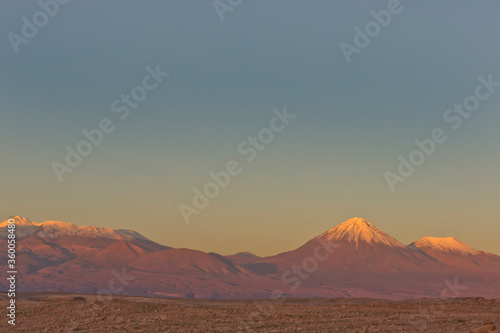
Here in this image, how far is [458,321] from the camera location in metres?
30.4

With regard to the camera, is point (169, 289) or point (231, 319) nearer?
point (231, 319)

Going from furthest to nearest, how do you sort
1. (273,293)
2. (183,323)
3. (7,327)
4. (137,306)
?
(273,293), (137,306), (7,327), (183,323)

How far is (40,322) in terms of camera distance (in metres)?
38.4

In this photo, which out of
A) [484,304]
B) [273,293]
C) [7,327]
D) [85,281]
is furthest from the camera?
[85,281]

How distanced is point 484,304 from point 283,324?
68.9 feet

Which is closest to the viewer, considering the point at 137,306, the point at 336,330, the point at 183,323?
the point at 336,330

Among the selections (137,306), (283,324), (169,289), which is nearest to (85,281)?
(169,289)

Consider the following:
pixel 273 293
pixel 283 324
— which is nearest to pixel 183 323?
pixel 283 324

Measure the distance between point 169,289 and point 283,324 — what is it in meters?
159

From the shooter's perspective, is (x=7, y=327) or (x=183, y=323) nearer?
(x=183, y=323)

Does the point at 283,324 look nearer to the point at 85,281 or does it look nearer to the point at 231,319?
the point at 231,319

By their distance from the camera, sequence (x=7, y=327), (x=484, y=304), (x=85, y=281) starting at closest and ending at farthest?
(x=7, y=327)
(x=484, y=304)
(x=85, y=281)

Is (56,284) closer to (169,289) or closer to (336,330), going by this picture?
(169,289)

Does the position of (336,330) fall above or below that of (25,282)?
below
